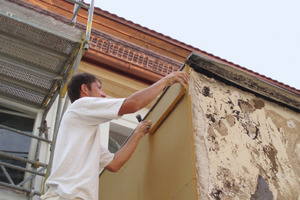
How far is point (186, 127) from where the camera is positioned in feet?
10.9

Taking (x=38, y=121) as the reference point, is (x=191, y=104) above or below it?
below

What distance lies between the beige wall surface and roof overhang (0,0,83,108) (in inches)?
81.8

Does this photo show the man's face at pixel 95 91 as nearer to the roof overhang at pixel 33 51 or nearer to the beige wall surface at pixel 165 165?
the beige wall surface at pixel 165 165

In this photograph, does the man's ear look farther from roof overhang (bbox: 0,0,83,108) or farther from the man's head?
roof overhang (bbox: 0,0,83,108)

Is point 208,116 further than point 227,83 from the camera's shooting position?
No

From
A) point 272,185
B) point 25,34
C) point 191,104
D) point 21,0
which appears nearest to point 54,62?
point 25,34

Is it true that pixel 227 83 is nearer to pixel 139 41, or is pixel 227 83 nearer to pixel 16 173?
pixel 16 173

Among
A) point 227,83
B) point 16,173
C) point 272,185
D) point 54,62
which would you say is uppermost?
point 54,62

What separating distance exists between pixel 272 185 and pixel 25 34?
3.73 m

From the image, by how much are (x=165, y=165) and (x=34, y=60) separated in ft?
10.5

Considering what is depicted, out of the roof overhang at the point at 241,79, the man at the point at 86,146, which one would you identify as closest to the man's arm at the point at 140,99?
the man at the point at 86,146

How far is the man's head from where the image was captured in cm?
380

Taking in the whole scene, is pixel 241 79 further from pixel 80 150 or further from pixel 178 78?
pixel 80 150

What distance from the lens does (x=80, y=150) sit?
3.24 m
